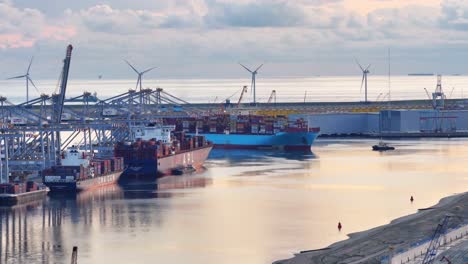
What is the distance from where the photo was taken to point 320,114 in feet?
436

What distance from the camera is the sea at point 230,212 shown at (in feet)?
150

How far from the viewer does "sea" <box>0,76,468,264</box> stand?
45719 mm

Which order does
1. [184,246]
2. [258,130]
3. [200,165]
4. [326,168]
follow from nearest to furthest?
1. [184,246]
2. [326,168]
3. [200,165]
4. [258,130]

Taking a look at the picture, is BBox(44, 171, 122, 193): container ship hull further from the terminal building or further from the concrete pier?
the terminal building

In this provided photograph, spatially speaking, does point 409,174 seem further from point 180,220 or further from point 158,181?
point 180,220

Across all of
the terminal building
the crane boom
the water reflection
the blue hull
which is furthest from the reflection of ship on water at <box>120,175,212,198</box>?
the terminal building

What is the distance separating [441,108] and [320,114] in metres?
15.7

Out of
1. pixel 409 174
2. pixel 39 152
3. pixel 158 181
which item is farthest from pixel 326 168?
pixel 39 152

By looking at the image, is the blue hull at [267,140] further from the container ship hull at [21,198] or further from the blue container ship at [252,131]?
the container ship hull at [21,198]

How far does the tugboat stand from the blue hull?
38.9m

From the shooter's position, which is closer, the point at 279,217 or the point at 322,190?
the point at 279,217

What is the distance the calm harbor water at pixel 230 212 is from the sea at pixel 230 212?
47 mm

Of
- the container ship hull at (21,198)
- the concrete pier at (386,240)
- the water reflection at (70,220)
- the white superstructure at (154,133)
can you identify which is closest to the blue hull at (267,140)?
the white superstructure at (154,133)

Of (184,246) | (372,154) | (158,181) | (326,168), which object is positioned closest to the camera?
(184,246)
